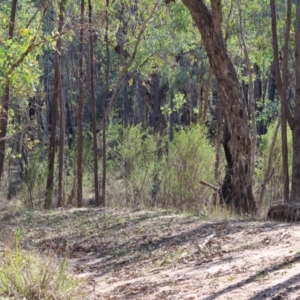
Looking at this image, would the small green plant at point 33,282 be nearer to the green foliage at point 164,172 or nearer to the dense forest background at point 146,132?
the dense forest background at point 146,132

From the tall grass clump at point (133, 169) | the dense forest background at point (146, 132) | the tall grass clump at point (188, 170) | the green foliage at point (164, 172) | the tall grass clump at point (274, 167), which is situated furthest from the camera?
the tall grass clump at point (133, 169)

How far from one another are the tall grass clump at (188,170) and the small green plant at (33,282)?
10468mm

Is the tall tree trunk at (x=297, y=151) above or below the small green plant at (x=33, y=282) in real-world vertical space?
above

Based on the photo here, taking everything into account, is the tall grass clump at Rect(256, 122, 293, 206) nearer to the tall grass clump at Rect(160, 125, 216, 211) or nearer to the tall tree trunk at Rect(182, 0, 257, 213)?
the tall grass clump at Rect(160, 125, 216, 211)

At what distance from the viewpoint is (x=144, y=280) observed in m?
7.84

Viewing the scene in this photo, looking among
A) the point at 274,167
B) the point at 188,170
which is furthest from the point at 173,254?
the point at 274,167

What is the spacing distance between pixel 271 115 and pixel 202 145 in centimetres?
1682

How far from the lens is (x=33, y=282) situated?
6.82 meters

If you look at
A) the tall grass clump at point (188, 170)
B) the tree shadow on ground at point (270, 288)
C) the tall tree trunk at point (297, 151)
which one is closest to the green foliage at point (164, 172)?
the tall grass clump at point (188, 170)

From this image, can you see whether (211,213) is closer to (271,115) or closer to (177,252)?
(177,252)

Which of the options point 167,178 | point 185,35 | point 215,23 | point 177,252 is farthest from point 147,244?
point 185,35

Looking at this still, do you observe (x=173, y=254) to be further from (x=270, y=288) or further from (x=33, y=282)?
(x=270, y=288)

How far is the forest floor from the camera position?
22.0 ft

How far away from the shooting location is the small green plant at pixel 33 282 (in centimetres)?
675
